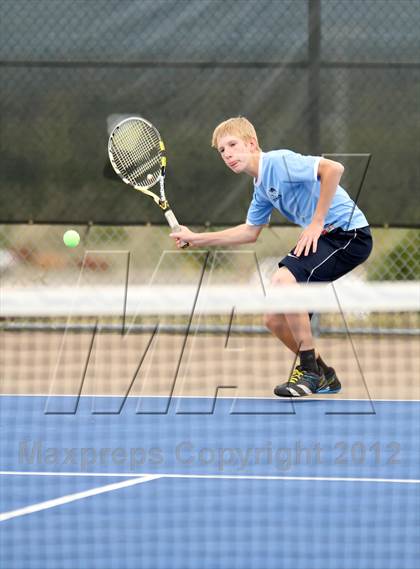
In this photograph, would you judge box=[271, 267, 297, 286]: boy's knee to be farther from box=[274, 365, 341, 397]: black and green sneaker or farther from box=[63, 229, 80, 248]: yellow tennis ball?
box=[63, 229, 80, 248]: yellow tennis ball

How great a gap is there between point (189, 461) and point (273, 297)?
6.20 feet

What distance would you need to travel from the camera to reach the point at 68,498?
4449 mm

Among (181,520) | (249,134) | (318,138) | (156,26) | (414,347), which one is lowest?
(181,520)

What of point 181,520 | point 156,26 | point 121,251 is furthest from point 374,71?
point 181,520

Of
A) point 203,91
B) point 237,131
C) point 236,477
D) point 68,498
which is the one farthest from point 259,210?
point 203,91

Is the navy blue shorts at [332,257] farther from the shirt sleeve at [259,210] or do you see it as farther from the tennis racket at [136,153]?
the tennis racket at [136,153]

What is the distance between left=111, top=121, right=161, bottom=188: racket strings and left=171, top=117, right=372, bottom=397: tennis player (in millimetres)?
785

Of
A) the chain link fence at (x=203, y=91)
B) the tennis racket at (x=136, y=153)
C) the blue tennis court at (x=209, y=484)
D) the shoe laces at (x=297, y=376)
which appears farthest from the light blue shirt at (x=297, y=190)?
the chain link fence at (x=203, y=91)

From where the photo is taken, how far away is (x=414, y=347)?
7844 mm

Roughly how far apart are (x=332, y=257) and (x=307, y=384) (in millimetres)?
434

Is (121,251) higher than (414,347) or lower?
higher

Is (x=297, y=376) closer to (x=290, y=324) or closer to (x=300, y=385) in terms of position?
(x=300, y=385)

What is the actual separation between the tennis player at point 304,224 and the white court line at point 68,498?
88cm

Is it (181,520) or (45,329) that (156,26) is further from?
(181,520)
